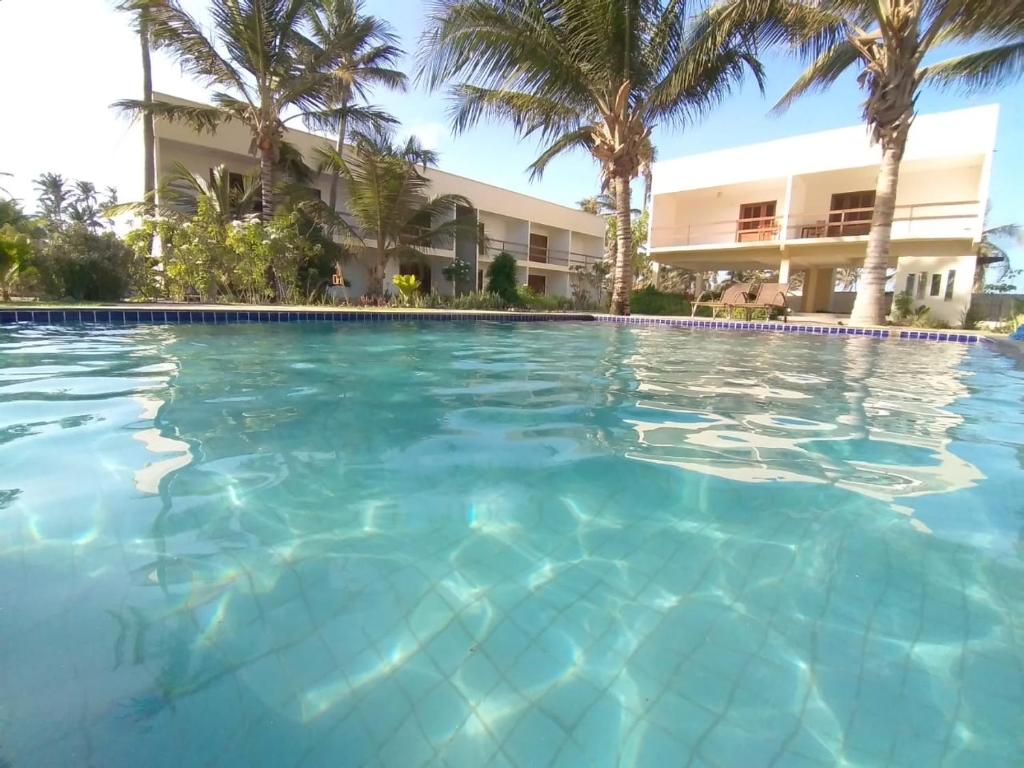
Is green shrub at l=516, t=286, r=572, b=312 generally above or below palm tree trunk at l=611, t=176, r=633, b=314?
below

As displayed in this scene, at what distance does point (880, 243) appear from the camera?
10.1 meters

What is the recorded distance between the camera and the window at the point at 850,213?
16056 mm

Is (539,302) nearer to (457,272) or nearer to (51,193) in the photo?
(457,272)

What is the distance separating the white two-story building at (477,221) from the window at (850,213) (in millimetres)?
11009

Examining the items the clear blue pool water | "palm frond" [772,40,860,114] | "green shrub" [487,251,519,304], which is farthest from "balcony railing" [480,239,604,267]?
the clear blue pool water

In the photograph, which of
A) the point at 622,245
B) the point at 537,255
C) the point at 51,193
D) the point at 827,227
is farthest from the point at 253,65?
the point at 51,193

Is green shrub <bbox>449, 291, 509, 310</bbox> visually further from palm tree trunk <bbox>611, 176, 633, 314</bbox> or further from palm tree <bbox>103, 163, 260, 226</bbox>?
palm tree <bbox>103, 163, 260, 226</bbox>

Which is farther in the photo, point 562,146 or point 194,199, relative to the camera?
point 562,146

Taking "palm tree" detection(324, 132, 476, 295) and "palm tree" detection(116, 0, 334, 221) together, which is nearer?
"palm tree" detection(116, 0, 334, 221)

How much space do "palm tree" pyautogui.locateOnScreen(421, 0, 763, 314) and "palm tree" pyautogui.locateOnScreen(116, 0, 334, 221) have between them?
353 centimetres

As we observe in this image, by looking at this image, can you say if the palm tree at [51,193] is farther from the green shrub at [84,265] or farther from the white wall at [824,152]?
the white wall at [824,152]

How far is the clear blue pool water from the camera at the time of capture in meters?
1.04

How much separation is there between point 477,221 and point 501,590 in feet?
61.0

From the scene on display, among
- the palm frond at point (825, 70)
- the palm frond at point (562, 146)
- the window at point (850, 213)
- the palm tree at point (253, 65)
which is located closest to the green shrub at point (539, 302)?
the palm frond at point (562, 146)
